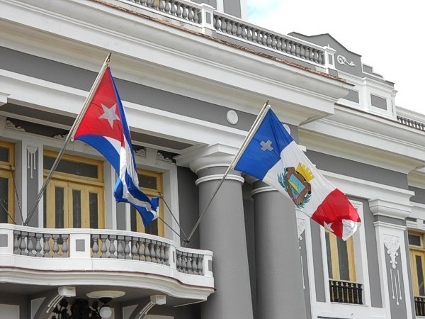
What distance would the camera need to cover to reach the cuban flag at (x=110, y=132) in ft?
57.0

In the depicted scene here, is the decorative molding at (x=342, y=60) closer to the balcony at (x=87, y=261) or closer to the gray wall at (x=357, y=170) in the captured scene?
the gray wall at (x=357, y=170)

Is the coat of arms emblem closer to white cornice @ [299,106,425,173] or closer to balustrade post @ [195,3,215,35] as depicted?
balustrade post @ [195,3,215,35]

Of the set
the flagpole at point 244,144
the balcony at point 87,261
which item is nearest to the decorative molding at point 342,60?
the flagpole at point 244,144

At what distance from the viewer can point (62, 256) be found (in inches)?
702

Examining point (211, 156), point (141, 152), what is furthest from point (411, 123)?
Result: point (141, 152)

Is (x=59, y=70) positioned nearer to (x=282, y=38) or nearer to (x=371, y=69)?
(x=282, y=38)

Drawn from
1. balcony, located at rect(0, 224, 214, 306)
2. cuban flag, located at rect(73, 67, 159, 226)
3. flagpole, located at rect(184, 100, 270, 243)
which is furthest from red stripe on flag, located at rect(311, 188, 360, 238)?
cuban flag, located at rect(73, 67, 159, 226)

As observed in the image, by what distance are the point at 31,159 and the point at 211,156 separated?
3413 mm

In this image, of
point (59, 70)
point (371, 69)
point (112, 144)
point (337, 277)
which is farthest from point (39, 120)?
point (371, 69)

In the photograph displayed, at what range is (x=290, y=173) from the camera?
63.4 ft

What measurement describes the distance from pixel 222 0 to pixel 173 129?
5183 mm

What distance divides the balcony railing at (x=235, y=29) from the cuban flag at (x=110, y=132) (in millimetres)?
2899

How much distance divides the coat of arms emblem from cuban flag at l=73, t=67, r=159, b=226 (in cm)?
269

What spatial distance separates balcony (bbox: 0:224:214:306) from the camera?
17.4 metres
